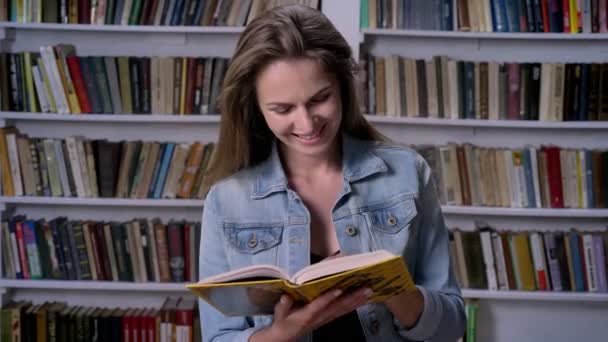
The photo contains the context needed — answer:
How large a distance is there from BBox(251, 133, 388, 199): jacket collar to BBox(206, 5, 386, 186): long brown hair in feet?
0.12

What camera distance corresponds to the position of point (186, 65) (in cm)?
276

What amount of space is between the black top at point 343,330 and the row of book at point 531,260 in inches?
64.3

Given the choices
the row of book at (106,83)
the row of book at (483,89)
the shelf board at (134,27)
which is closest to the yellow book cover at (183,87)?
the row of book at (106,83)

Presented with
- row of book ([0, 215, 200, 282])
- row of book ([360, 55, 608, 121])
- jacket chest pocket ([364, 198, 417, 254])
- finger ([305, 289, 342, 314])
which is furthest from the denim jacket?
row of book ([0, 215, 200, 282])

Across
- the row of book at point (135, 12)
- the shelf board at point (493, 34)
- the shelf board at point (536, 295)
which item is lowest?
the shelf board at point (536, 295)

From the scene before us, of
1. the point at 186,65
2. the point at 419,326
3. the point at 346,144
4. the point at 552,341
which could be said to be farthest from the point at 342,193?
the point at 552,341

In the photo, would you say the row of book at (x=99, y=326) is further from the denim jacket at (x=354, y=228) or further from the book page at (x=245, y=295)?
the book page at (x=245, y=295)

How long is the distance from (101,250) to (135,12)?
97 cm

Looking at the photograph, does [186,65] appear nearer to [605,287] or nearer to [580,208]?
[580,208]

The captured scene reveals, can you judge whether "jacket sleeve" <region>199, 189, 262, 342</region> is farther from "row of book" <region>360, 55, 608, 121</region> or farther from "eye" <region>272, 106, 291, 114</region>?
"row of book" <region>360, 55, 608, 121</region>

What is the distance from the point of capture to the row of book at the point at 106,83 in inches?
109

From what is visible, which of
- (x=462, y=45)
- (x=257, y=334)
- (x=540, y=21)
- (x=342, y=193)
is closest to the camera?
(x=257, y=334)

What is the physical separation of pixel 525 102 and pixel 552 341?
1077 mm

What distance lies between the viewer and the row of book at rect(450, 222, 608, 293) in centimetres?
280
